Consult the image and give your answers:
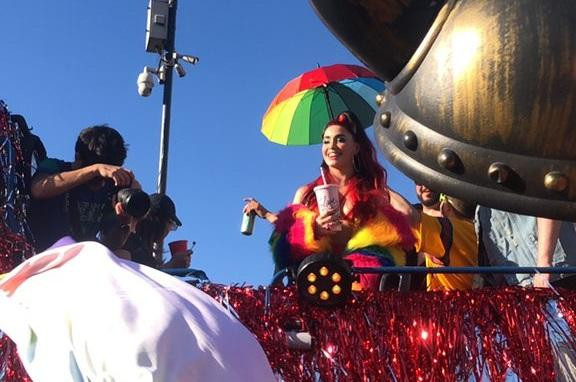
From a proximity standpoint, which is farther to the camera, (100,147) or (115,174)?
(100,147)

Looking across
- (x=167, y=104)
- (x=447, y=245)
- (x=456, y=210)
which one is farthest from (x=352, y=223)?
(x=167, y=104)

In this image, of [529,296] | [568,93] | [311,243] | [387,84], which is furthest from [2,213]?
[568,93]

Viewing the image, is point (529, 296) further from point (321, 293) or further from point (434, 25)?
point (434, 25)

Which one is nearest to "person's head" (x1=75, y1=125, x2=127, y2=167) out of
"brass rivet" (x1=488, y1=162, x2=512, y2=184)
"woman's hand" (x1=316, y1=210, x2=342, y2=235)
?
"woman's hand" (x1=316, y1=210, x2=342, y2=235)

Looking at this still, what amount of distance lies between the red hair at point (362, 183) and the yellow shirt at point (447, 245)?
207 millimetres

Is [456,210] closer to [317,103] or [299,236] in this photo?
[299,236]

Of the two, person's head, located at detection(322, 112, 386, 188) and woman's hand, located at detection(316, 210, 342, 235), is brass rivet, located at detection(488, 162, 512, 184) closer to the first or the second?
woman's hand, located at detection(316, 210, 342, 235)

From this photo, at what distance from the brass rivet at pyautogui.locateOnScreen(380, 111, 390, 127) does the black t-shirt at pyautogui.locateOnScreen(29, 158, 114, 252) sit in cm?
225

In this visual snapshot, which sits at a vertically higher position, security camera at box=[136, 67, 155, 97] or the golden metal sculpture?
security camera at box=[136, 67, 155, 97]

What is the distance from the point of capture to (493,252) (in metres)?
2.94

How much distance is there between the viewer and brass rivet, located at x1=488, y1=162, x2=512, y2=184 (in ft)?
2.22

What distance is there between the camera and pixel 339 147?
3.23 m

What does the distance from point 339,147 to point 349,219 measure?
0.38 m

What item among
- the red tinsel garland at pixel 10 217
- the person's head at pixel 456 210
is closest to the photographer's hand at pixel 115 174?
the red tinsel garland at pixel 10 217
